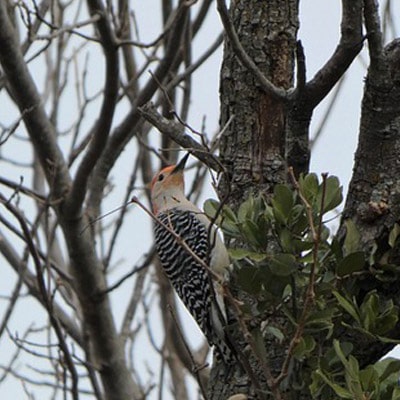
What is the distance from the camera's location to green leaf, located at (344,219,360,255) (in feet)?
9.59

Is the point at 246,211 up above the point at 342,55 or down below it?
below

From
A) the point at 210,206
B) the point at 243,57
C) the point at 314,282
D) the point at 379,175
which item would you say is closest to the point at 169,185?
the point at 210,206

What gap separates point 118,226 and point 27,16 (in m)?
1.30

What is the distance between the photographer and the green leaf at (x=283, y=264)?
281 centimetres

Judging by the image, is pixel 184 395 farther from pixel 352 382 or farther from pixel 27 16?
pixel 352 382

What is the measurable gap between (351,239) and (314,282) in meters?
0.23

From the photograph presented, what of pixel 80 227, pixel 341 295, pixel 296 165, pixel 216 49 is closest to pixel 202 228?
pixel 80 227

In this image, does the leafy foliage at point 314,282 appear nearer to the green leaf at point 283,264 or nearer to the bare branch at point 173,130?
the green leaf at point 283,264

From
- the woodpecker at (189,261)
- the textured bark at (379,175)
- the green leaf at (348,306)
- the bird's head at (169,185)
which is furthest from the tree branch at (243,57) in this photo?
the bird's head at (169,185)

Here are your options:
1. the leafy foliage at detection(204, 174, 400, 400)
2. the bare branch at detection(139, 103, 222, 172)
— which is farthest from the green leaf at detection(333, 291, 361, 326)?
the bare branch at detection(139, 103, 222, 172)

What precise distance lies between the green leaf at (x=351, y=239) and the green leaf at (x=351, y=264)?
5 centimetres

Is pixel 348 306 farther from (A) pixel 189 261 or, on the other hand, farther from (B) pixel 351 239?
(A) pixel 189 261

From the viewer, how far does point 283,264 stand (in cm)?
282

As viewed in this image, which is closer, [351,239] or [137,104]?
[351,239]
